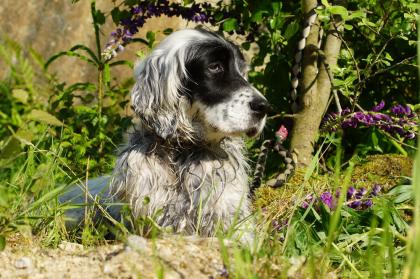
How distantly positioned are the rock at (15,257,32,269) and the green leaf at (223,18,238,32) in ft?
7.69

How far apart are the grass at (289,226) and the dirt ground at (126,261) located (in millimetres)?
62

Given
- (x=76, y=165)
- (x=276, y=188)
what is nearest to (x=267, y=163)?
(x=276, y=188)

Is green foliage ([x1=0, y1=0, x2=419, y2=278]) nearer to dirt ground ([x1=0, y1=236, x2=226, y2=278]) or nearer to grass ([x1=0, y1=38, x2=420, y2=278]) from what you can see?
grass ([x1=0, y1=38, x2=420, y2=278])

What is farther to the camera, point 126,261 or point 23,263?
point 23,263

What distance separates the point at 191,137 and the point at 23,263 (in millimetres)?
1203

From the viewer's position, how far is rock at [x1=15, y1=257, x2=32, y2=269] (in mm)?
2479

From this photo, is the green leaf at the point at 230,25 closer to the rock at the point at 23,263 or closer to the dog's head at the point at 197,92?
the dog's head at the point at 197,92

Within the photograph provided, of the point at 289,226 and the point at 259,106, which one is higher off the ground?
the point at 259,106

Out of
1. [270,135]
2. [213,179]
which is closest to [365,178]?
[270,135]

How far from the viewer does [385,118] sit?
4.26 m

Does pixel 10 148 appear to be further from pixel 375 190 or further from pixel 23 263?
pixel 375 190

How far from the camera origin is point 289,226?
112 inches

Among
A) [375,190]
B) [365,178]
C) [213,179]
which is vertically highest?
[213,179]

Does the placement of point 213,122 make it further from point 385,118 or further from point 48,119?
point 385,118
